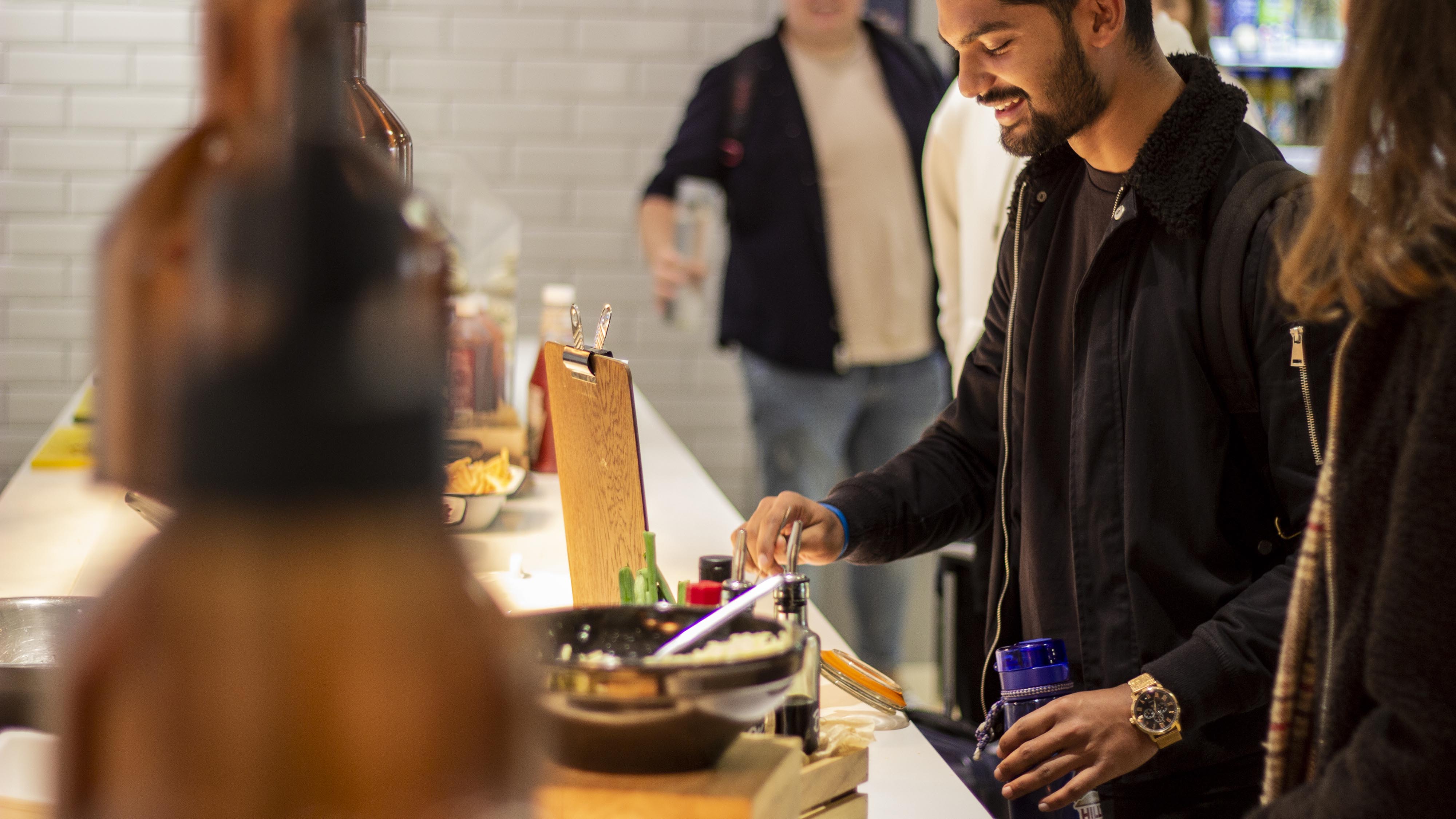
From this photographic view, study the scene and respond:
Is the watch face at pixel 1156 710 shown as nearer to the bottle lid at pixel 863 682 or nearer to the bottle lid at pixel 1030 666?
the bottle lid at pixel 1030 666

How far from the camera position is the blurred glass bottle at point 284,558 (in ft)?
0.85

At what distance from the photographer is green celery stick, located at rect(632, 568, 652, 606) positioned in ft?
4.17

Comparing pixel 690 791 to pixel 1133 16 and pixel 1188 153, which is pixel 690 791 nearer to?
pixel 1188 153

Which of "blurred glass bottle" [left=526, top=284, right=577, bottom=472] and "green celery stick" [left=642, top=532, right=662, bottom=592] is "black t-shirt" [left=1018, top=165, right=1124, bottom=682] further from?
"blurred glass bottle" [left=526, top=284, right=577, bottom=472]

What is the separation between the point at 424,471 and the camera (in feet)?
0.92

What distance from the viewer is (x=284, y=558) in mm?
263

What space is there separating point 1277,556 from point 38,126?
478 centimetres

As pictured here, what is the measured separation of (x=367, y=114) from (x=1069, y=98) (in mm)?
816

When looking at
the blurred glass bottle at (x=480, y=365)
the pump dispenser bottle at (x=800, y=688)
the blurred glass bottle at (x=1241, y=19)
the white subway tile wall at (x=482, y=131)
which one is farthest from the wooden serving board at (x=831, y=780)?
the blurred glass bottle at (x=1241, y=19)

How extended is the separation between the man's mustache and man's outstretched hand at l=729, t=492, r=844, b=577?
0.56 meters

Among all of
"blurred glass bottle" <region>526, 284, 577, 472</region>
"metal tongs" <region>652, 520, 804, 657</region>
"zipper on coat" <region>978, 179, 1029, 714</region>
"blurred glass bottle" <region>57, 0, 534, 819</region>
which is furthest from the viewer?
"blurred glass bottle" <region>526, 284, 577, 472</region>

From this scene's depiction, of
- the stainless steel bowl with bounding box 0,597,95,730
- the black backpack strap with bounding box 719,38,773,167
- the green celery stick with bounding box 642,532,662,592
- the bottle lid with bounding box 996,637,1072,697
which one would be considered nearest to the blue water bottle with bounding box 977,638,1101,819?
the bottle lid with bounding box 996,637,1072,697

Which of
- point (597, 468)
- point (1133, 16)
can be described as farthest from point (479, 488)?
point (1133, 16)

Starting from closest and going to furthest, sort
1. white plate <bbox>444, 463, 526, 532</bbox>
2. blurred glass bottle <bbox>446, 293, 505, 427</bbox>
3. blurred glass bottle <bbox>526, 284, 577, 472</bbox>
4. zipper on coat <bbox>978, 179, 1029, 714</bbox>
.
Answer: zipper on coat <bbox>978, 179, 1029, 714</bbox>, white plate <bbox>444, 463, 526, 532</bbox>, blurred glass bottle <bbox>446, 293, 505, 427</bbox>, blurred glass bottle <bbox>526, 284, 577, 472</bbox>
